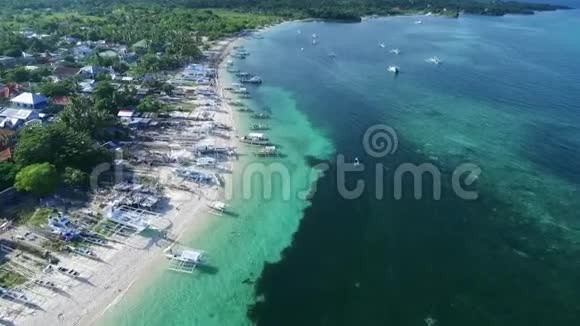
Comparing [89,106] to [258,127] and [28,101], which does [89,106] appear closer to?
[28,101]

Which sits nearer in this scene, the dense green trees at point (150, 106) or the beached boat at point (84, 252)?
the beached boat at point (84, 252)

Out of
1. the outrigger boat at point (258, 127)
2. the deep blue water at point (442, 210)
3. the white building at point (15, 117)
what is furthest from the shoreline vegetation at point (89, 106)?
the deep blue water at point (442, 210)

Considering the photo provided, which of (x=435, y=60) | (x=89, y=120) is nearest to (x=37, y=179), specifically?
(x=89, y=120)

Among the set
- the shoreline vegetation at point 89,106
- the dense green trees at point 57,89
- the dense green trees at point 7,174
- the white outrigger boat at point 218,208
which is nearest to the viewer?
the shoreline vegetation at point 89,106

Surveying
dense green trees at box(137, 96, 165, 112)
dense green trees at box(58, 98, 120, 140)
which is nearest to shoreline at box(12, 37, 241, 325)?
dense green trees at box(58, 98, 120, 140)

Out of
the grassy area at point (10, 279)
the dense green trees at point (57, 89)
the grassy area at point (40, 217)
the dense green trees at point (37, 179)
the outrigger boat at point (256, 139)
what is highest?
the dense green trees at point (57, 89)

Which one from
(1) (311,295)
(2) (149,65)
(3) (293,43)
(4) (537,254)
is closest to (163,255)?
(1) (311,295)

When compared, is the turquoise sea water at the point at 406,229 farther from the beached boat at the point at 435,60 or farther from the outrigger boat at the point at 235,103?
the beached boat at the point at 435,60

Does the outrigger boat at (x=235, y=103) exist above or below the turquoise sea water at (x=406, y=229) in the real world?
above
